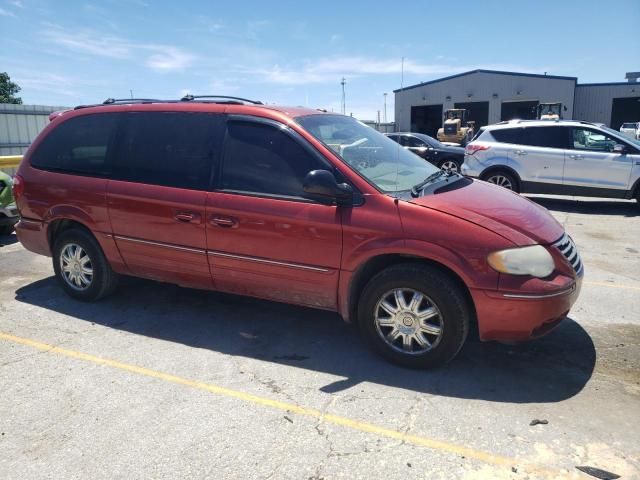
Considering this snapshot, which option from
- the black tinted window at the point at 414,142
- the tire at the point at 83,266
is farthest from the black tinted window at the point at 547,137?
the tire at the point at 83,266

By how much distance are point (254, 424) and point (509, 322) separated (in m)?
1.73

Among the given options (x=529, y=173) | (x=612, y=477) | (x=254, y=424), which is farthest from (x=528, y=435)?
(x=529, y=173)

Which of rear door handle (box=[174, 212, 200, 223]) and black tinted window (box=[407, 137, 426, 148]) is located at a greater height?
black tinted window (box=[407, 137, 426, 148])

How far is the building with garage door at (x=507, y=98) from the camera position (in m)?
39.9

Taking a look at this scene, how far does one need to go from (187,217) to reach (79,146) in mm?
1567

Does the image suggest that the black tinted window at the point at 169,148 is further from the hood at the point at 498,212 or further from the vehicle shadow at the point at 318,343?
the hood at the point at 498,212

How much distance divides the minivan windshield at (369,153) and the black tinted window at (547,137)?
24.3 feet

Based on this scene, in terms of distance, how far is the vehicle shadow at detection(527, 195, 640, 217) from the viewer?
10491 mm

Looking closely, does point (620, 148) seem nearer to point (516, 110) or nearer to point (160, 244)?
point (160, 244)

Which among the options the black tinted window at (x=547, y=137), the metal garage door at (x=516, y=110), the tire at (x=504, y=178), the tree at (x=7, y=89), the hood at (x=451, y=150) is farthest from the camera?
the tree at (x=7, y=89)

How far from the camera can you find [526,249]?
331 cm

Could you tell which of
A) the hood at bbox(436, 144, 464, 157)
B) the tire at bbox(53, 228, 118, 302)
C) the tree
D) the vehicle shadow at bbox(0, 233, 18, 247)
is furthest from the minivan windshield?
the tree

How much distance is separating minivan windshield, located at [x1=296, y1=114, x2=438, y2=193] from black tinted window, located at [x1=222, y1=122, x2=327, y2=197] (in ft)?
0.72

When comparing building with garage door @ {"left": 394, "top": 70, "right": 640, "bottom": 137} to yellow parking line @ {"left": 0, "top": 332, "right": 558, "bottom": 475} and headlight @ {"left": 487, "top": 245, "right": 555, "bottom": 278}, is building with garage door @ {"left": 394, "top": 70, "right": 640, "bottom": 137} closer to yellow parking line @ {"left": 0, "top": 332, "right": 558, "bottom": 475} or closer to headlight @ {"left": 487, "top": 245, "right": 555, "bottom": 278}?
headlight @ {"left": 487, "top": 245, "right": 555, "bottom": 278}
